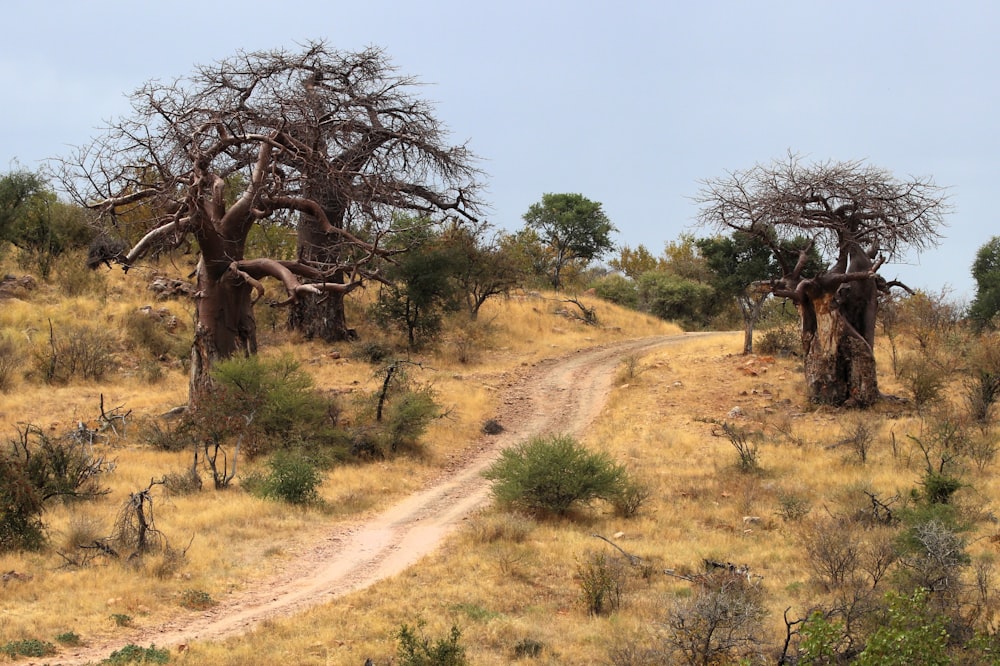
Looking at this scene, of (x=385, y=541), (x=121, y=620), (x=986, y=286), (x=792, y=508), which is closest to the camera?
(x=121, y=620)

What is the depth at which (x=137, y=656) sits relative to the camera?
7.45m

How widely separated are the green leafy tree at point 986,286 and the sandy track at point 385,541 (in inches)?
592

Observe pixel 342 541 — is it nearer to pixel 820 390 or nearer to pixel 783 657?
pixel 783 657

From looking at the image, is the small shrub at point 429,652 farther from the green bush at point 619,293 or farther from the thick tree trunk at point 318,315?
the green bush at point 619,293

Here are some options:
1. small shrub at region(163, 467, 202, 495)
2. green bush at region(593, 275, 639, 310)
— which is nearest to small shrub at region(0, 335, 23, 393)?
small shrub at region(163, 467, 202, 495)

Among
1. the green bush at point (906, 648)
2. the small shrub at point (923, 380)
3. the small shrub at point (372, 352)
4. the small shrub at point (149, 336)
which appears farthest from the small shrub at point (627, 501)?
the small shrub at point (149, 336)

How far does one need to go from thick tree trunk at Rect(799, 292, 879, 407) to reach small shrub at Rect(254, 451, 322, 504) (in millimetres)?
10906

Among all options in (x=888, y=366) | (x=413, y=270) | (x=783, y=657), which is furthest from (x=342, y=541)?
(x=888, y=366)

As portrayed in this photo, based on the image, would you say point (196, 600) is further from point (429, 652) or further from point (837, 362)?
point (837, 362)

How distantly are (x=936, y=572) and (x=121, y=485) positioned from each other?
10114mm

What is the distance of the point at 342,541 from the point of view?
37.4 feet

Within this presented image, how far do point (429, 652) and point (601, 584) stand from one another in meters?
2.48

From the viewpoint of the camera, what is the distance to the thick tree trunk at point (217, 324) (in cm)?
1766

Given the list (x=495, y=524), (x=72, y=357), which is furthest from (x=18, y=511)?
(x=72, y=357)
